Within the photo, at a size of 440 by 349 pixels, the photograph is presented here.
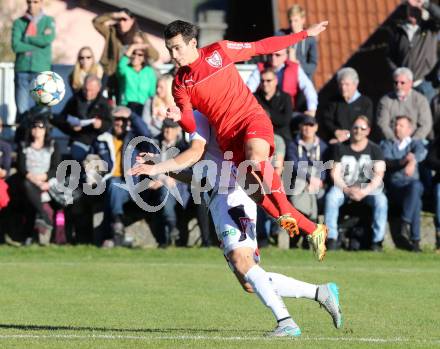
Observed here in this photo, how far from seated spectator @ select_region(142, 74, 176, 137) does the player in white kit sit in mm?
7500

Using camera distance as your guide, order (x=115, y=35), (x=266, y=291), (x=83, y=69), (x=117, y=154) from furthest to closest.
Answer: (x=115, y=35)
(x=83, y=69)
(x=117, y=154)
(x=266, y=291)

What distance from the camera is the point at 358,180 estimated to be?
1627 centimetres

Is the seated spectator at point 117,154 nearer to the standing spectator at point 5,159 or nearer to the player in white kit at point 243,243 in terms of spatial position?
the standing spectator at point 5,159

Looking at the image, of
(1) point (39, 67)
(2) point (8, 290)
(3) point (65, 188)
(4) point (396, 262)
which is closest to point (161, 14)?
(1) point (39, 67)

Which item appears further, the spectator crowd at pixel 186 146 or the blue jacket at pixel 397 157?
the blue jacket at pixel 397 157

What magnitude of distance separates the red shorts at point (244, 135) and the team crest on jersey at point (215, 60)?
535mm

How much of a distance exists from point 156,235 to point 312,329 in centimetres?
702

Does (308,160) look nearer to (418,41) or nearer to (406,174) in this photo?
(406,174)

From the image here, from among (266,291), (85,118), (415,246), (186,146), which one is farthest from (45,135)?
(266,291)

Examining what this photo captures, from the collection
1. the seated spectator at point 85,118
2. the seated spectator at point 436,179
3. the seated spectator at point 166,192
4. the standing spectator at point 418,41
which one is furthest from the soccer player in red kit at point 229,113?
the standing spectator at point 418,41

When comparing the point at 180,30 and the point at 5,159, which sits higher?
the point at 180,30

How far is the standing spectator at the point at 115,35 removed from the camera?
17.8 meters

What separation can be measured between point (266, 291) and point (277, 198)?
724 mm

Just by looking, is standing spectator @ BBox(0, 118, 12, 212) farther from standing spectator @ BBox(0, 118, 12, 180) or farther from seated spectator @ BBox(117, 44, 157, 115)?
seated spectator @ BBox(117, 44, 157, 115)
